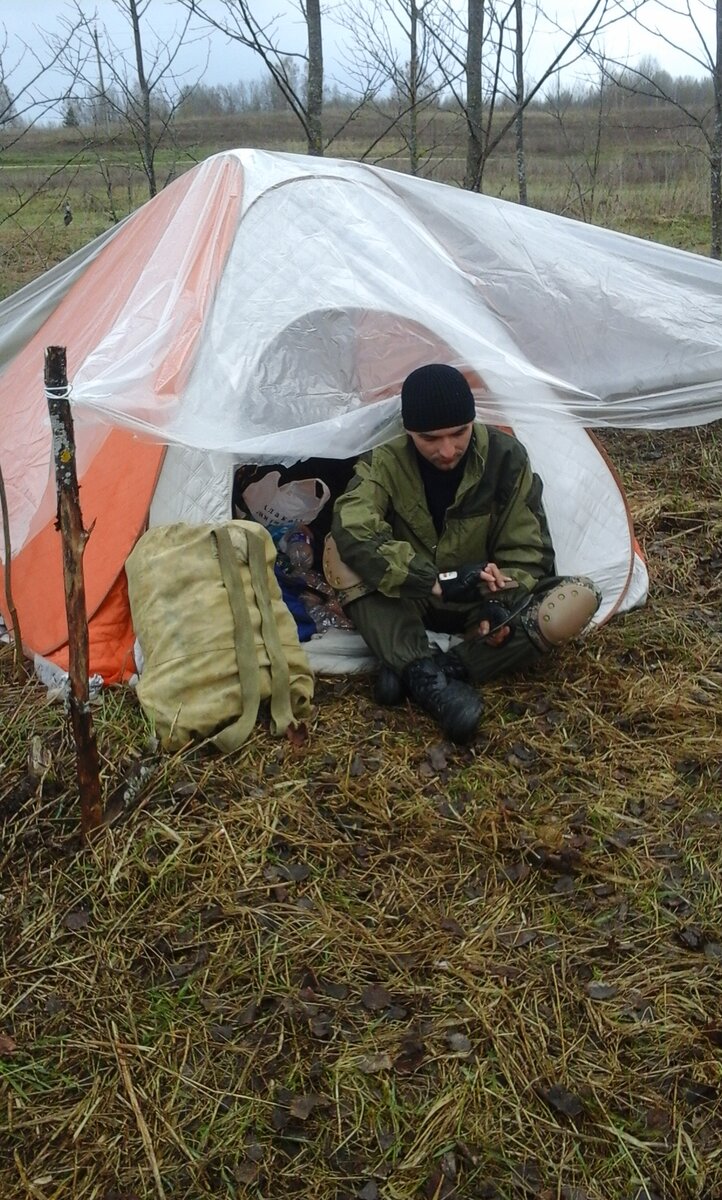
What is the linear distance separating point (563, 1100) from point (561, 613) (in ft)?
5.35

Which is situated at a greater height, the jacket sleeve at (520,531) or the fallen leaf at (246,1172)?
the jacket sleeve at (520,531)

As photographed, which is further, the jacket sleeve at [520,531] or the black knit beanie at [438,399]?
the jacket sleeve at [520,531]

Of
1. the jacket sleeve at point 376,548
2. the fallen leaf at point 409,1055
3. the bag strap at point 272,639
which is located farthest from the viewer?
the jacket sleeve at point 376,548

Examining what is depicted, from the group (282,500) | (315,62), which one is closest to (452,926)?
(282,500)

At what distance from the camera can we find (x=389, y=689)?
3.30 metres

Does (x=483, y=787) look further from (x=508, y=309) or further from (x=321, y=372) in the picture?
(x=508, y=309)

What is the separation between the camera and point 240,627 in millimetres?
3086

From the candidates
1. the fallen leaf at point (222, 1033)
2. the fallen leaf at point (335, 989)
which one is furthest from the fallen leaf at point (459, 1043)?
the fallen leaf at point (222, 1033)

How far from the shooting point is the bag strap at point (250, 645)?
3014 mm

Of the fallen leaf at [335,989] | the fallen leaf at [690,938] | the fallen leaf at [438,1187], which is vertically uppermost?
the fallen leaf at [335,989]

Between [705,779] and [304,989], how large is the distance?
1.42m

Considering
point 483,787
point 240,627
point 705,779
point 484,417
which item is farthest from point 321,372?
point 705,779

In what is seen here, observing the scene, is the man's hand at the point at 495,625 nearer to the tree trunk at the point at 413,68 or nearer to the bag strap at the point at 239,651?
the bag strap at the point at 239,651

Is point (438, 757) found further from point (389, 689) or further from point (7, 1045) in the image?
point (7, 1045)
